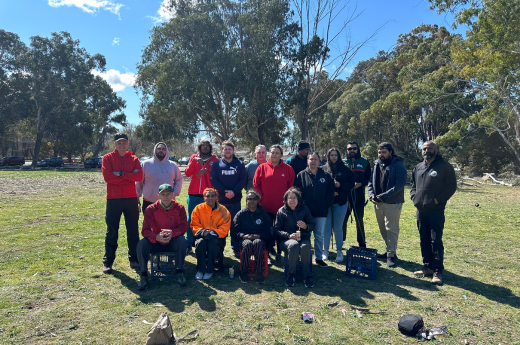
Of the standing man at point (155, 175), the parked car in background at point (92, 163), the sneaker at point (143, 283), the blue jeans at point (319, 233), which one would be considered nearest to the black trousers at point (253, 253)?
the blue jeans at point (319, 233)

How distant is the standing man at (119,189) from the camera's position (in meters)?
5.07

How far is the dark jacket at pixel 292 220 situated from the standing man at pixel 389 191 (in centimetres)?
135

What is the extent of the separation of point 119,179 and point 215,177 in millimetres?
1572

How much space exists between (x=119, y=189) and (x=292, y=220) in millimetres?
2713

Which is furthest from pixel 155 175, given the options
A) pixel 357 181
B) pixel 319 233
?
pixel 357 181

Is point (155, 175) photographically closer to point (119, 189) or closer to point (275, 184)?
point (119, 189)

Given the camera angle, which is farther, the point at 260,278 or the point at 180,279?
the point at 260,278

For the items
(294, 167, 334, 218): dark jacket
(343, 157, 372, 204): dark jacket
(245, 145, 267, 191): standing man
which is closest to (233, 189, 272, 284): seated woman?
(294, 167, 334, 218): dark jacket

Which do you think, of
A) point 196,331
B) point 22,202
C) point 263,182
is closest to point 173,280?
point 196,331

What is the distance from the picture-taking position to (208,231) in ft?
16.7

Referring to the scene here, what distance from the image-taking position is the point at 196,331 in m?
3.45

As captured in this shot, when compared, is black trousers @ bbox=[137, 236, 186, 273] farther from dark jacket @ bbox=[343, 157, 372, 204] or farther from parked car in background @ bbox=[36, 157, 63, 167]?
parked car in background @ bbox=[36, 157, 63, 167]

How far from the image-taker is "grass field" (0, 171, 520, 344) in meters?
3.43

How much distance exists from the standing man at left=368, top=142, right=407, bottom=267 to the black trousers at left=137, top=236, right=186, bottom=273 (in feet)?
11.0
